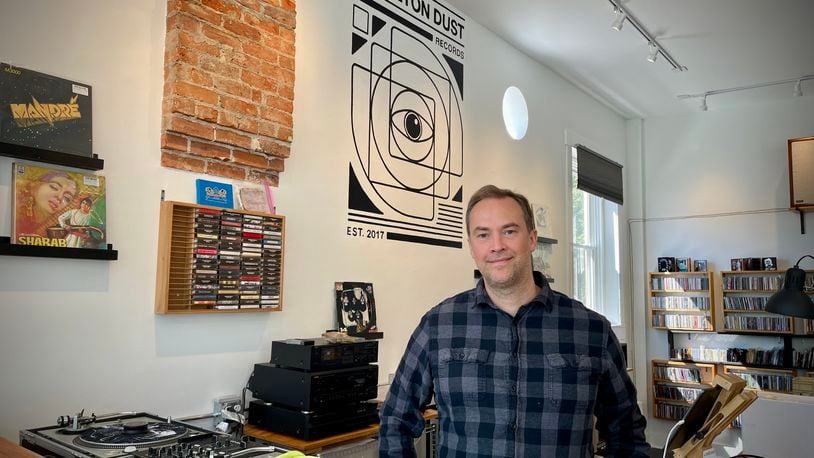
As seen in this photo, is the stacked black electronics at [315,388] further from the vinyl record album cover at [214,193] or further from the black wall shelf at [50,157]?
the black wall shelf at [50,157]

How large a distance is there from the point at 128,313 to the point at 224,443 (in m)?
1.03

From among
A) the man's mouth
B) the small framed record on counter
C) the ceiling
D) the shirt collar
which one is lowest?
the small framed record on counter

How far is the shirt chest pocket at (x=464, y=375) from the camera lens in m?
1.98

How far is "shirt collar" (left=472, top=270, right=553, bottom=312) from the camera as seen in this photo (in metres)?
2.02

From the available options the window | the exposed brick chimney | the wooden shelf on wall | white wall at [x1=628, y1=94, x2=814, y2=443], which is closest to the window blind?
the window

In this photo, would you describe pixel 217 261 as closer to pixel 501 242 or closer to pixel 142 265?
pixel 142 265

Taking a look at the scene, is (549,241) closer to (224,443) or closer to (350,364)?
(350,364)

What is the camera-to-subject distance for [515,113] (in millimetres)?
6141

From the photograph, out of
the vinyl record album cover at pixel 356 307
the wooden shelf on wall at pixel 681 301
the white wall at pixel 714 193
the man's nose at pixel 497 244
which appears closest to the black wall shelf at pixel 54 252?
the vinyl record album cover at pixel 356 307

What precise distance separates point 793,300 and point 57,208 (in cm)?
568

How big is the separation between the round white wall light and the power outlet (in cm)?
377

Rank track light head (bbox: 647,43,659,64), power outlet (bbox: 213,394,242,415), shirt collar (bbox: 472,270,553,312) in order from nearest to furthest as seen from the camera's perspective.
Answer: shirt collar (bbox: 472,270,553,312) → power outlet (bbox: 213,394,242,415) → track light head (bbox: 647,43,659,64)

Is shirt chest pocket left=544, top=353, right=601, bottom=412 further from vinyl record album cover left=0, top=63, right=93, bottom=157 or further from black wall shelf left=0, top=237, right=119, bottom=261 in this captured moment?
vinyl record album cover left=0, top=63, right=93, bottom=157

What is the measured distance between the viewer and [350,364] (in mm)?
3182
